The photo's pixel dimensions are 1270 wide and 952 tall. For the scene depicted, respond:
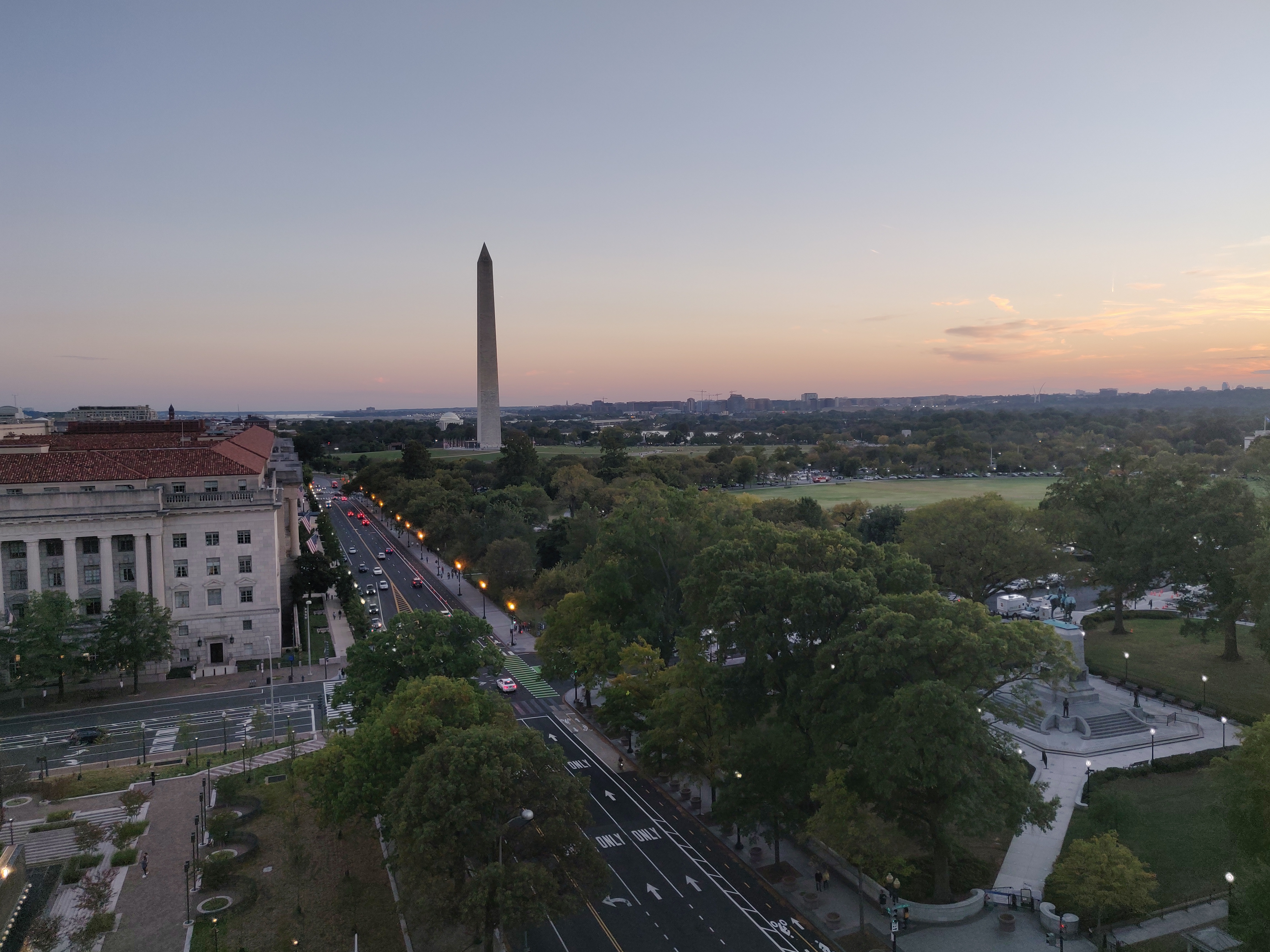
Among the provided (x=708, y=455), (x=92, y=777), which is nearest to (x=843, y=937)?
(x=92, y=777)

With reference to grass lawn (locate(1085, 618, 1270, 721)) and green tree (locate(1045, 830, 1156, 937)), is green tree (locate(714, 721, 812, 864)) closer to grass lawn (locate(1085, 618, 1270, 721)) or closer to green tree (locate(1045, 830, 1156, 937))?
green tree (locate(1045, 830, 1156, 937))

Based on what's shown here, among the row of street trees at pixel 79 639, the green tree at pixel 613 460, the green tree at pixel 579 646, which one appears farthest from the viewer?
the green tree at pixel 613 460

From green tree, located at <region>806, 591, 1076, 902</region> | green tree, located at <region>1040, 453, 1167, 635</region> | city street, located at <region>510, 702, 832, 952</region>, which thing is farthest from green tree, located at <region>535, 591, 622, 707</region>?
green tree, located at <region>1040, 453, 1167, 635</region>

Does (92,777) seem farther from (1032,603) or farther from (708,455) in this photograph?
(708,455)

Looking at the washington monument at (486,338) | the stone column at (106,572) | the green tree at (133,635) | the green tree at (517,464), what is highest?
the washington monument at (486,338)

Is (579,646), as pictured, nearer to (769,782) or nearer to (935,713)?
(769,782)

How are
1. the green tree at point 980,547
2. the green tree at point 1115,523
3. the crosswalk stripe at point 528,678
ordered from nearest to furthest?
the crosswalk stripe at point 528,678, the green tree at point 1115,523, the green tree at point 980,547

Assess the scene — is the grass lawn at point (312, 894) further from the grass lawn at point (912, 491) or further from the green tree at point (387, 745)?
the grass lawn at point (912, 491)

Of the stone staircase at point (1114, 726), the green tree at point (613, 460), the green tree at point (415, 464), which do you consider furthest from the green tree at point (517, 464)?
the stone staircase at point (1114, 726)
